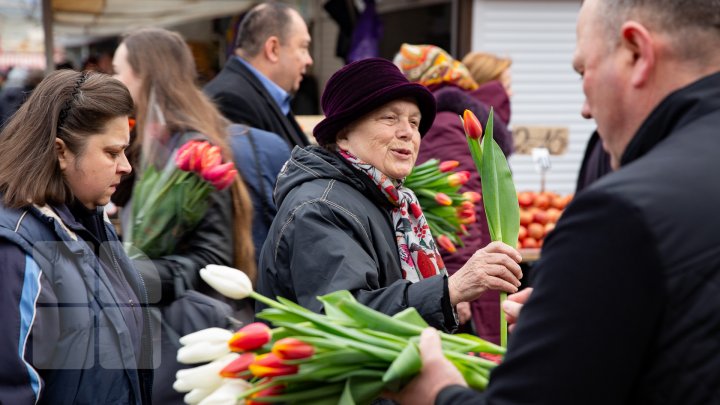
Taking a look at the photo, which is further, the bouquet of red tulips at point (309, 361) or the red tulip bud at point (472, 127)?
the red tulip bud at point (472, 127)

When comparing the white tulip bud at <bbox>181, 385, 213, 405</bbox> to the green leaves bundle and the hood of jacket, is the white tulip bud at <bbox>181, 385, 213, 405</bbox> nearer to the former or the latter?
the green leaves bundle

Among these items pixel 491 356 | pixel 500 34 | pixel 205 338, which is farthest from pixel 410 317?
pixel 500 34

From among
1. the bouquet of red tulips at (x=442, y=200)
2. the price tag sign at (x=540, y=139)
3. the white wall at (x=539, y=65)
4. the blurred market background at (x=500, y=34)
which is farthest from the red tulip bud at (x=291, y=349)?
the white wall at (x=539, y=65)

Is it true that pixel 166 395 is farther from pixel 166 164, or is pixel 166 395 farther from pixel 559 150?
pixel 559 150

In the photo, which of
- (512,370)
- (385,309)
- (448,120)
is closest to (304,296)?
(385,309)

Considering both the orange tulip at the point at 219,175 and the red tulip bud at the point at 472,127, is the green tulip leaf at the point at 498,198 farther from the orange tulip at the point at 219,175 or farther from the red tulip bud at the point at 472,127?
the orange tulip at the point at 219,175

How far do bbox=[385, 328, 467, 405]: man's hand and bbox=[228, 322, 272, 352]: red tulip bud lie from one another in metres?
0.28

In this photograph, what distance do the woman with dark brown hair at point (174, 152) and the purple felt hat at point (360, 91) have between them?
1.78ft

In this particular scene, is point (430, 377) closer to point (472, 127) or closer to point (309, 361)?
point (309, 361)

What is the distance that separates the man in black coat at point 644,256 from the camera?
1.31 metres

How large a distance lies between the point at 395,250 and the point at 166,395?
2.65 feet

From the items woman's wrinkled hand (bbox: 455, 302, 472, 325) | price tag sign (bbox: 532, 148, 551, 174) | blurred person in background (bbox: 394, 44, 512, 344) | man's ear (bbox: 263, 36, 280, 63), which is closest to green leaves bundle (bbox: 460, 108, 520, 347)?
blurred person in background (bbox: 394, 44, 512, 344)

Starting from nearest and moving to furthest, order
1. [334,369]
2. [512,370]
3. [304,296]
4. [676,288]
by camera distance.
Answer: [676,288] → [512,370] → [334,369] → [304,296]

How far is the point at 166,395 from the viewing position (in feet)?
8.83
